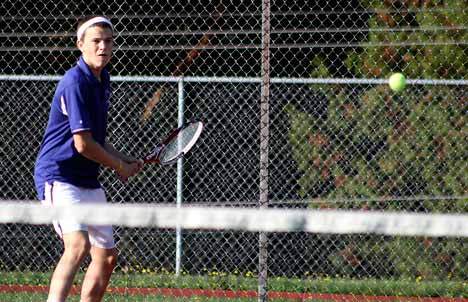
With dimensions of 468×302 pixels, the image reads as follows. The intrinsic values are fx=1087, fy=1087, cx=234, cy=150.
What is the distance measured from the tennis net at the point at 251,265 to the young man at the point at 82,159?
2.37 metres

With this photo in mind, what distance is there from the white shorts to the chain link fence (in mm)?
3094

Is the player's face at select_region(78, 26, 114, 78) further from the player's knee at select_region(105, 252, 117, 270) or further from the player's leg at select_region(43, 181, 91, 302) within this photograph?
the player's knee at select_region(105, 252, 117, 270)

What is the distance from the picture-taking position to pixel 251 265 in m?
8.61

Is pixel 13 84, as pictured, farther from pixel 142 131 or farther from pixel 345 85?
pixel 345 85

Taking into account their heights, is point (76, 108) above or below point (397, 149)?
below

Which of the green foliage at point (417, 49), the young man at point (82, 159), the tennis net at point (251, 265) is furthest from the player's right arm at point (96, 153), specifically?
the green foliage at point (417, 49)

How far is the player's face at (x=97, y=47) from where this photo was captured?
5.05 m

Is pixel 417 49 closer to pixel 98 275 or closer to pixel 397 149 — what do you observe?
pixel 397 149

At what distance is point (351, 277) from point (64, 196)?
4024mm

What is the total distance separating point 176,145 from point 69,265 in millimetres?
1086

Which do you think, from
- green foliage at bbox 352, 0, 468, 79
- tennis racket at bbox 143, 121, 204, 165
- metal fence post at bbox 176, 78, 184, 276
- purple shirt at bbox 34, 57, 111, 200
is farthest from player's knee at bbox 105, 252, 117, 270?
green foliage at bbox 352, 0, 468, 79

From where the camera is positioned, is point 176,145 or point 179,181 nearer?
point 176,145

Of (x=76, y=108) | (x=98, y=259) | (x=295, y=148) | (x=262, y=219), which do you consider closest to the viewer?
(x=262, y=219)

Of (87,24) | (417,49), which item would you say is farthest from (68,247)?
(417,49)
